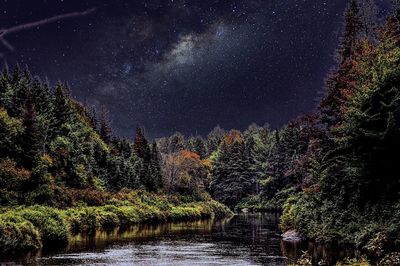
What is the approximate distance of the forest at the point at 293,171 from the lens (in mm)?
25297

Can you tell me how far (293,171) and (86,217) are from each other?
18.8m

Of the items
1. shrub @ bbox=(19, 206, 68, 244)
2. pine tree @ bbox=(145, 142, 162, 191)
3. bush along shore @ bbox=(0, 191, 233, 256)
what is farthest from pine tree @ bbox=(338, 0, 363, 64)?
pine tree @ bbox=(145, 142, 162, 191)

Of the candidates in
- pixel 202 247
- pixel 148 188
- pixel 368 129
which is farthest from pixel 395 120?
pixel 148 188

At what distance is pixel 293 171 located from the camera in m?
42.2

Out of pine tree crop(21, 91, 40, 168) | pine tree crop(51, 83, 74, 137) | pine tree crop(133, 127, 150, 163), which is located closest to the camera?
pine tree crop(21, 91, 40, 168)

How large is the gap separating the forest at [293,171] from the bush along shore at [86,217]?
98mm

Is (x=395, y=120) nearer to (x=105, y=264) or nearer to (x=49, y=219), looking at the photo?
(x=105, y=264)

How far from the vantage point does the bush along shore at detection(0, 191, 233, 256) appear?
2592cm

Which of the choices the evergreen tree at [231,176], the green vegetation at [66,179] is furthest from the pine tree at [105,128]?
the evergreen tree at [231,176]

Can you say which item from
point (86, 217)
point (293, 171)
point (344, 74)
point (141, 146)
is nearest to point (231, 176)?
point (141, 146)

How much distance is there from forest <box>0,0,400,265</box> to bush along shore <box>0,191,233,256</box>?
10 centimetres

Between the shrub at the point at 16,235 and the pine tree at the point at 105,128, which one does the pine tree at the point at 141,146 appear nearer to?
the pine tree at the point at 105,128

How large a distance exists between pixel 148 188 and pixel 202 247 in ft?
143

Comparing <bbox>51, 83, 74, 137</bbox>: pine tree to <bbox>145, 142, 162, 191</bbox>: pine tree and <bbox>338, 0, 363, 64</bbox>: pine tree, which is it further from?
<bbox>338, 0, 363, 64</bbox>: pine tree
